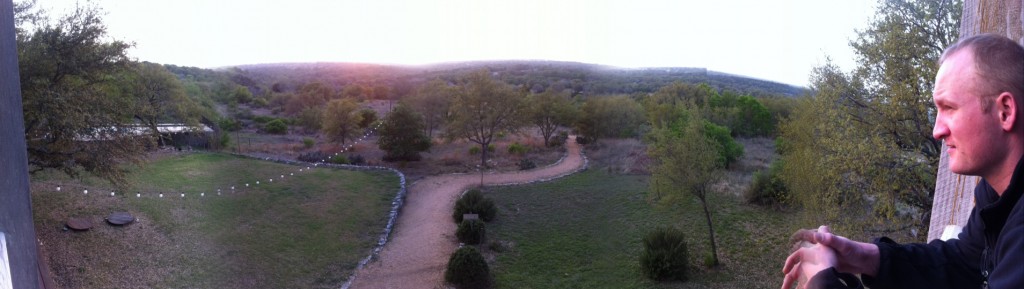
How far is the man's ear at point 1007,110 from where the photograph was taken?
813 millimetres

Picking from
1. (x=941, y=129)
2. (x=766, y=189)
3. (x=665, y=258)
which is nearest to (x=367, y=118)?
(x=766, y=189)

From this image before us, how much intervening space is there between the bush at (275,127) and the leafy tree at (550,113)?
11.7 m

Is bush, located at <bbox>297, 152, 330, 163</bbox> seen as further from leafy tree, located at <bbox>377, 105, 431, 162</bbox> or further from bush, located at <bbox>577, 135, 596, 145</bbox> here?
bush, located at <bbox>577, 135, 596, 145</bbox>

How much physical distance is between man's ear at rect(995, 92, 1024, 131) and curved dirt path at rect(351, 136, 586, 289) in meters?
10.0

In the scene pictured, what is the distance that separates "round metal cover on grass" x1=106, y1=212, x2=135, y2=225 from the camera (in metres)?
10.1

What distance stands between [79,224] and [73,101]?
2079 mm

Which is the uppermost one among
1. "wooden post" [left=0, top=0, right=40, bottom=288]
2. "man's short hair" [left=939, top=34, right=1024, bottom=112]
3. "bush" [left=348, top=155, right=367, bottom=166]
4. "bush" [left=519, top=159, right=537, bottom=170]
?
"man's short hair" [left=939, top=34, right=1024, bottom=112]

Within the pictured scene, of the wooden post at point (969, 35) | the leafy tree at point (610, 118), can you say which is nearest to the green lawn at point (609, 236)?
the leafy tree at point (610, 118)

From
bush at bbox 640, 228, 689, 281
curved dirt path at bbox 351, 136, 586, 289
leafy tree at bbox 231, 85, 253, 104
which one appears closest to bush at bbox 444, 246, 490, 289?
curved dirt path at bbox 351, 136, 586, 289

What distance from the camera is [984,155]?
2.81 feet

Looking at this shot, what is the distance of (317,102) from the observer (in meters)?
30.0

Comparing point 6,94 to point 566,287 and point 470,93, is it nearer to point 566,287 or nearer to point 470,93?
point 566,287

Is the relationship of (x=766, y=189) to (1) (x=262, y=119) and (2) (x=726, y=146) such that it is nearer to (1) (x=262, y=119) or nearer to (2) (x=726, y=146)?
(2) (x=726, y=146)

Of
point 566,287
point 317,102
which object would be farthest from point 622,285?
point 317,102
